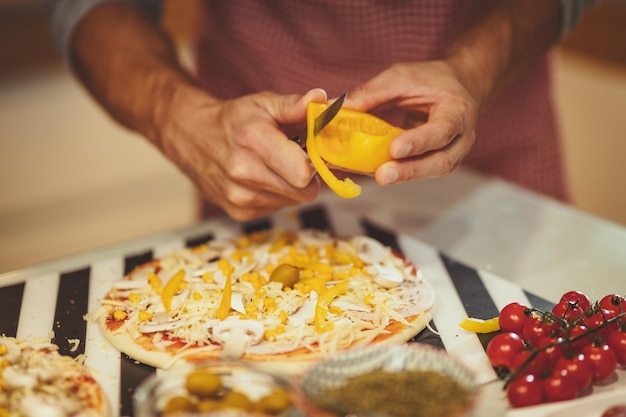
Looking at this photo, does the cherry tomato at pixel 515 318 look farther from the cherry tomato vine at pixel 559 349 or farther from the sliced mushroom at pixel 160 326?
the sliced mushroom at pixel 160 326

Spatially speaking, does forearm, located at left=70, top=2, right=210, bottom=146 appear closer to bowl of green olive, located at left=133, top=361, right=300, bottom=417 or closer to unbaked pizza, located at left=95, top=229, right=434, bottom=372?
unbaked pizza, located at left=95, top=229, right=434, bottom=372

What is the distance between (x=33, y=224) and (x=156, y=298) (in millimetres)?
2630

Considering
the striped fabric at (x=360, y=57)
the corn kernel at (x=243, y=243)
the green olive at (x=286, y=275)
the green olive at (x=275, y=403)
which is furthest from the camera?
the striped fabric at (x=360, y=57)

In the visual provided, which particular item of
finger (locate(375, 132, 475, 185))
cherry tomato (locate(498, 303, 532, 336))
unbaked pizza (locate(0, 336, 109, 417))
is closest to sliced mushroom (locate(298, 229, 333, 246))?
finger (locate(375, 132, 475, 185))

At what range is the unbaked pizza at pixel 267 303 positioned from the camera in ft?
3.94

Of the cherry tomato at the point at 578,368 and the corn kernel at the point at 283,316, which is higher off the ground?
the cherry tomato at the point at 578,368

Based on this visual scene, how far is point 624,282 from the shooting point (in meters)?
1.44

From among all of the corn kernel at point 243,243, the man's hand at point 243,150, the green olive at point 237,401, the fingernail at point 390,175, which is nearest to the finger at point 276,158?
the man's hand at point 243,150

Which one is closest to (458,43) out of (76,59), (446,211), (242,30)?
(446,211)

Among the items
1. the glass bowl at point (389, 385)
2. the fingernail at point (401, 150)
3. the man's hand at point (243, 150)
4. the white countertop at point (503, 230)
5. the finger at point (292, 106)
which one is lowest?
the white countertop at point (503, 230)

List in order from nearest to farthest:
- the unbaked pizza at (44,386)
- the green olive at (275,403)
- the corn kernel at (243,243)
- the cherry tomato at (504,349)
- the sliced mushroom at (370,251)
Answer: the green olive at (275,403), the unbaked pizza at (44,386), the cherry tomato at (504,349), the sliced mushroom at (370,251), the corn kernel at (243,243)

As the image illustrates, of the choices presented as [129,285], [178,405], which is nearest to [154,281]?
[129,285]

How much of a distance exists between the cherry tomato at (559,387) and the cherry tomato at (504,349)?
85 millimetres

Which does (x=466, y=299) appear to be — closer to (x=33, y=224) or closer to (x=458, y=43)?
(x=458, y=43)
